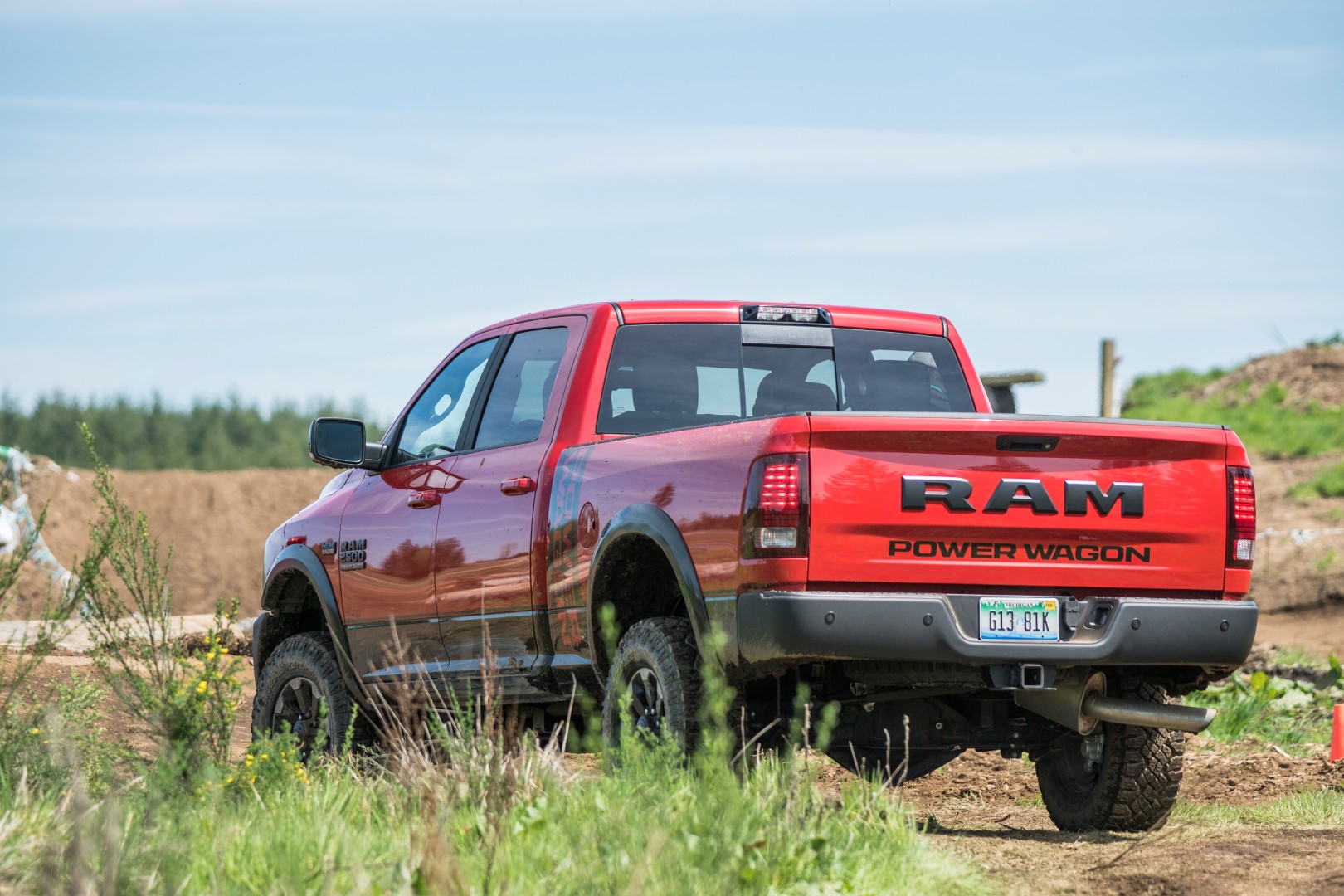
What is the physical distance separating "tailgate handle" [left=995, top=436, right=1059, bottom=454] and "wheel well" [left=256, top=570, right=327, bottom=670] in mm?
4420

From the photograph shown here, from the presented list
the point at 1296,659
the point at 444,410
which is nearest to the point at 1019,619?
the point at 444,410

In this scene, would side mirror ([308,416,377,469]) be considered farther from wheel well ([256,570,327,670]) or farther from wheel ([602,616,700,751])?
wheel ([602,616,700,751])

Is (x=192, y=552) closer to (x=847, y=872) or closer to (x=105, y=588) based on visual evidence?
(x=105, y=588)

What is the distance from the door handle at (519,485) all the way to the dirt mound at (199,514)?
1986 centimetres

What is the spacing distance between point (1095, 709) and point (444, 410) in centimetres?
344

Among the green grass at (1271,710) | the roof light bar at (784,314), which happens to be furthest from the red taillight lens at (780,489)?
the green grass at (1271,710)

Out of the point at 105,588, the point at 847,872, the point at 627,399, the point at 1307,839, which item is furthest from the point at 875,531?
the point at 105,588

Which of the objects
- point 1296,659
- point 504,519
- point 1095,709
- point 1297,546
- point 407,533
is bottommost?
point 1296,659

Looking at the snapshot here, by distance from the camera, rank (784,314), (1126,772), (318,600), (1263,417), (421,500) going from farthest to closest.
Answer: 1. (1263,417)
2. (318,600)
3. (421,500)
4. (784,314)
5. (1126,772)

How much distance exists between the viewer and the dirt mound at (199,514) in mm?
28766

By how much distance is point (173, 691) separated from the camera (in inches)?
239

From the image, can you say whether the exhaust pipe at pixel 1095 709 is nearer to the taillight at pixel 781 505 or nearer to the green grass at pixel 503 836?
the green grass at pixel 503 836

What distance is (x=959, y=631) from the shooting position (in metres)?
5.71

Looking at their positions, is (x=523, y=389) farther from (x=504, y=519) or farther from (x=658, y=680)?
(x=658, y=680)
